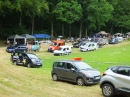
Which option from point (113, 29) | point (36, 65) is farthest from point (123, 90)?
point (113, 29)

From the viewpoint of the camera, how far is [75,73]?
16812 millimetres

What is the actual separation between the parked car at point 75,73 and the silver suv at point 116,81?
10.2ft

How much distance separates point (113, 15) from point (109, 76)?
270 ft

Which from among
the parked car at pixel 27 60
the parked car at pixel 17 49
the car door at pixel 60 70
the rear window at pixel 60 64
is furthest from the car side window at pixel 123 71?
the parked car at pixel 17 49

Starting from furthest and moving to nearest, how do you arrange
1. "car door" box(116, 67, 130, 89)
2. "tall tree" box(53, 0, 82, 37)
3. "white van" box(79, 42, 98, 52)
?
"tall tree" box(53, 0, 82, 37)
"white van" box(79, 42, 98, 52)
"car door" box(116, 67, 130, 89)

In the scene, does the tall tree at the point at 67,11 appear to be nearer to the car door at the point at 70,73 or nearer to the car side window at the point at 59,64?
the car side window at the point at 59,64

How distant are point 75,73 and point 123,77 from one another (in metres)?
5.11

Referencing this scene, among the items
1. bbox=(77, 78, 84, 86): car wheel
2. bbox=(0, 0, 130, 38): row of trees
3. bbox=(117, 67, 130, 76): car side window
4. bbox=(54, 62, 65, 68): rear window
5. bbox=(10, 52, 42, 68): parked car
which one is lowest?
bbox=(77, 78, 84, 86): car wheel

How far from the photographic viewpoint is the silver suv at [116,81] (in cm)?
1205

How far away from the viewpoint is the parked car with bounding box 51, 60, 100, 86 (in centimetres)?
1625

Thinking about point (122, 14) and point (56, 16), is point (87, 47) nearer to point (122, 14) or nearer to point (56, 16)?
point (56, 16)

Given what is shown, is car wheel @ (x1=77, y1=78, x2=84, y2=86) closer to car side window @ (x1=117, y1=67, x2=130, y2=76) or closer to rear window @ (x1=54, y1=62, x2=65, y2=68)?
rear window @ (x1=54, y1=62, x2=65, y2=68)

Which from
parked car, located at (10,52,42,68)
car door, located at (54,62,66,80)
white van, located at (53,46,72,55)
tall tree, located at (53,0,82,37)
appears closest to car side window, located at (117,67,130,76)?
car door, located at (54,62,66,80)

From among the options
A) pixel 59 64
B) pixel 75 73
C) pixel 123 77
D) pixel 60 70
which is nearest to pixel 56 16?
pixel 59 64
